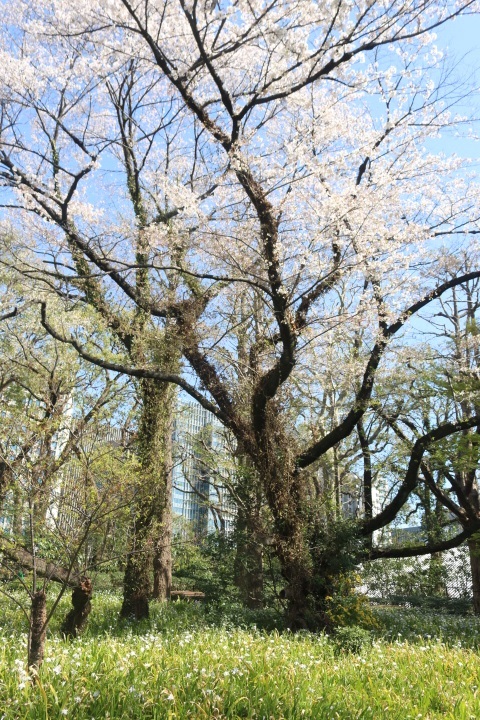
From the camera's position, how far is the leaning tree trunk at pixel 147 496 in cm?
827

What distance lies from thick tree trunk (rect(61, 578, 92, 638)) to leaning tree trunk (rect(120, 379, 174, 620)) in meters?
1.24

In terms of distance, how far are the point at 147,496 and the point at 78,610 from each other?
1788 millimetres

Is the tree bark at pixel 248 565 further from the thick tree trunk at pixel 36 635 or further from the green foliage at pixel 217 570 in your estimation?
the thick tree trunk at pixel 36 635

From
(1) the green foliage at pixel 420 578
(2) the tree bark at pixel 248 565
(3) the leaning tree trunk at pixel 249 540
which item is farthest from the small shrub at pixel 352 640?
(1) the green foliage at pixel 420 578

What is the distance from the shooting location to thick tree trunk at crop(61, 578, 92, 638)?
21.2ft

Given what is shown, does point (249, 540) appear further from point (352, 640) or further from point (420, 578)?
point (420, 578)

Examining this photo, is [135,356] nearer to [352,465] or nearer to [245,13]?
[245,13]

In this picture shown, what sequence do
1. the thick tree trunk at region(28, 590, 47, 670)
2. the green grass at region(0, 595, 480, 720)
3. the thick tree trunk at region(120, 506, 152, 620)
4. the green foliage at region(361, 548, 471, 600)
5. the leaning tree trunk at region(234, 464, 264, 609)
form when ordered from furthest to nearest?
1. the green foliage at region(361, 548, 471, 600)
2. the leaning tree trunk at region(234, 464, 264, 609)
3. the thick tree trunk at region(120, 506, 152, 620)
4. the thick tree trunk at region(28, 590, 47, 670)
5. the green grass at region(0, 595, 480, 720)

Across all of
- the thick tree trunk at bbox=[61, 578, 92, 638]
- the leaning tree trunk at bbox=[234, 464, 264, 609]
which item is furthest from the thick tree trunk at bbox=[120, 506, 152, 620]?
the thick tree trunk at bbox=[61, 578, 92, 638]

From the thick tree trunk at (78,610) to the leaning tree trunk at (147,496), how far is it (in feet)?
4.07

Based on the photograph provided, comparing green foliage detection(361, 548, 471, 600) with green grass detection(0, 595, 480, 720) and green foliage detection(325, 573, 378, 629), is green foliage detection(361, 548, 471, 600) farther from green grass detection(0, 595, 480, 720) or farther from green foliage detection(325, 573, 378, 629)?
green grass detection(0, 595, 480, 720)

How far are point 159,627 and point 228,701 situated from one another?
489 centimetres

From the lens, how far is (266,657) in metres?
4.32

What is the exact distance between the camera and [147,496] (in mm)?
7969
